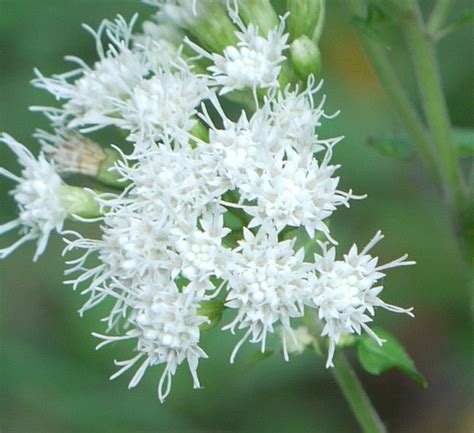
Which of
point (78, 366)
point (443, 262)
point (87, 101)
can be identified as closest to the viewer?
point (87, 101)

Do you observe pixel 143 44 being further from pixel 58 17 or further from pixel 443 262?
pixel 443 262

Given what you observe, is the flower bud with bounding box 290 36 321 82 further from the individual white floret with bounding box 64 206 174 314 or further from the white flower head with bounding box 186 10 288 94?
the individual white floret with bounding box 64 206 174 314

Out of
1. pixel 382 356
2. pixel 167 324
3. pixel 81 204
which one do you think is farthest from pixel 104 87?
pixel 382 356

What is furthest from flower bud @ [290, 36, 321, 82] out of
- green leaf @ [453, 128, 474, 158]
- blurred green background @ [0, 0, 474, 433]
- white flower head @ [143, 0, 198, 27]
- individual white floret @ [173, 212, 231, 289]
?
blurred green background @ [0, 0, 474, 433]

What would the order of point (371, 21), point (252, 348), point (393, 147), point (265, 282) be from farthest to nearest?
point (252, 348) < point (393, 147) < point (371, 21) < point (265, 282)

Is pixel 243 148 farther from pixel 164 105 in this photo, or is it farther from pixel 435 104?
pixel 435 104

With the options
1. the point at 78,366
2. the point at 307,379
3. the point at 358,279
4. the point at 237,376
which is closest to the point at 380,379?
the point at 307,379
